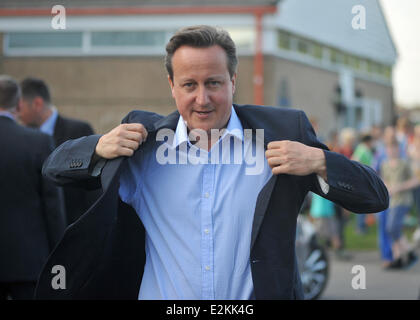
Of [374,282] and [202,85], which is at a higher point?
[202,85]

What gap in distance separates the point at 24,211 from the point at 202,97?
2.20 m

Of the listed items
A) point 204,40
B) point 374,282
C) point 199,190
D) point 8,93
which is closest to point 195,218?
point 199,190

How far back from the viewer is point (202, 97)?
2.23 m

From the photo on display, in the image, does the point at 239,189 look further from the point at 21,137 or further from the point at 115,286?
the point at 21,137

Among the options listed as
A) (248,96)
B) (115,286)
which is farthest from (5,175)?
(248,96)

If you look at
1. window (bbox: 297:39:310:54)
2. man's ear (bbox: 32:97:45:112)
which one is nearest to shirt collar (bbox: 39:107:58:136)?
man's ear (bbox: 32:97:45:112)

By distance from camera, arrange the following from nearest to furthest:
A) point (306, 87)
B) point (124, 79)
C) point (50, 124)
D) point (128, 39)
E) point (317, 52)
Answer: point (50, 124), point (128, 39), point (124, 79), point (317, 52), point (306, 87)

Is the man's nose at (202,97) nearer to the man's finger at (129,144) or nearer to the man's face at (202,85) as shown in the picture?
the man's face at (202,85)

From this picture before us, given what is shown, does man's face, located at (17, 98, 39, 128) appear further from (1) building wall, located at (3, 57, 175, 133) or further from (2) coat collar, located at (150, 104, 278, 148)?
(1) building wall, located at (3, 57, 175, 133)

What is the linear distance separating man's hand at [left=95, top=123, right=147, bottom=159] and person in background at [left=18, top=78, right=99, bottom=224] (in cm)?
259

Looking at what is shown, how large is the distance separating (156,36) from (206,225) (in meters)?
16.5

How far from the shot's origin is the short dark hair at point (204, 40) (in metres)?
2.26

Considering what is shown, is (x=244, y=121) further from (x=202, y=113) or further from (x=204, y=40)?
(x=204, y=40)
